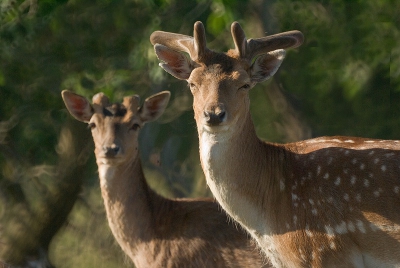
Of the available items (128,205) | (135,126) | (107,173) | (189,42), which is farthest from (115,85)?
(189,42)

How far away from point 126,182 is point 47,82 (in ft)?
8.46

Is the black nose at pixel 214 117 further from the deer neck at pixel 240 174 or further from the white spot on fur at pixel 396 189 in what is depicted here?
the white spot on fur at pixel 396 189

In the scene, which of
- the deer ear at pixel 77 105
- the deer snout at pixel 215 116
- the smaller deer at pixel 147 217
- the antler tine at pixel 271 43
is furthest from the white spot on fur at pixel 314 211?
the deer ear at pixel 77 105

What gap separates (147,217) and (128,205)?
0.20 metres

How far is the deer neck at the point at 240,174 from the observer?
6277 millimetres

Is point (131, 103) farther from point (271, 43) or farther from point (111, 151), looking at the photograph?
point (271, 43)

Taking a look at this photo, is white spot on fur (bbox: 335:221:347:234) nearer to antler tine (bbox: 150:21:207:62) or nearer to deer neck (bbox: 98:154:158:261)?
antler tine (bbox: 150:21:207:62)

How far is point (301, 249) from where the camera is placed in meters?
6.29

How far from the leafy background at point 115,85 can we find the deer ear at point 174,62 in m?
2.35

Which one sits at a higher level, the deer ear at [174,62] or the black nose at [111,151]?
the deer ear at [174,62]

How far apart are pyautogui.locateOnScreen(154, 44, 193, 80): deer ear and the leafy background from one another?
2.35 meters

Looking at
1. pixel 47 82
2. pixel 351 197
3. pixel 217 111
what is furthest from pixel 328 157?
pixel 47 82

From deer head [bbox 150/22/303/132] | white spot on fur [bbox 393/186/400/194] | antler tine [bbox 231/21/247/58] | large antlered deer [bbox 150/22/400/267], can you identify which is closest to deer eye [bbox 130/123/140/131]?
deer head [bbox 150/22/303/132]

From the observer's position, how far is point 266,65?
6.65 meters
